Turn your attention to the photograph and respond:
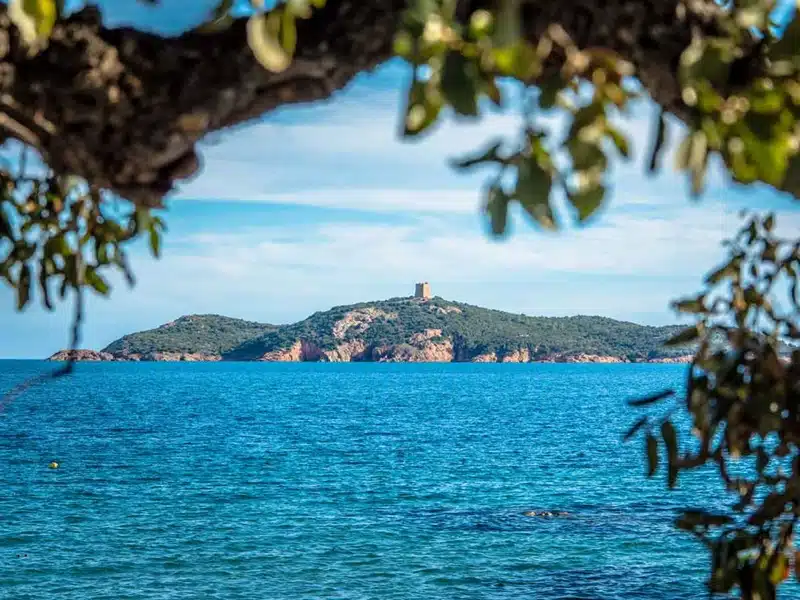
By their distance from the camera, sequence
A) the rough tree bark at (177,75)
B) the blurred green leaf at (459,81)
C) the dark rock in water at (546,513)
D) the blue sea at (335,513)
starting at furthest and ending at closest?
1. the dark rock in water at (546,513)
2. the blue sea at (335,513)
3. the rough tree bark at (177,75)
4. the blurred green leaf at (459,81)

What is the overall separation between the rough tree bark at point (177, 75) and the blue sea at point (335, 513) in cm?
159

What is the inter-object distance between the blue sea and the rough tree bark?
5.22 feet

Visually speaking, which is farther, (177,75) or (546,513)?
(546,513)

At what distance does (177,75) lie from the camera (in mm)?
2047

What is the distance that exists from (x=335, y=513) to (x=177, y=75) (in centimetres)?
3064

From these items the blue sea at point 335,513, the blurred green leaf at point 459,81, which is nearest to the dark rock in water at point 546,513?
the blue sea at point 335,513

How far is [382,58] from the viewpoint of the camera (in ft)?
6.72

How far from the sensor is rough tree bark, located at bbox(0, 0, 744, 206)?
1.94 metres

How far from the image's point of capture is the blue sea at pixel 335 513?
22.1 meters

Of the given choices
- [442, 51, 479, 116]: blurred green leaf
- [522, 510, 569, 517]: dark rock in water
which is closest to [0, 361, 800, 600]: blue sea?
[522, 510, 569, 517]: dark rock in water

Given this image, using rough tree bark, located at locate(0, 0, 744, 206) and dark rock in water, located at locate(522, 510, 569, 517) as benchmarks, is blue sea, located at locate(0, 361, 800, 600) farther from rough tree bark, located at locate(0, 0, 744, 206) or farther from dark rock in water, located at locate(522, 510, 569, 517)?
rough tree bark, located at locate(0, 0, 744, 206)

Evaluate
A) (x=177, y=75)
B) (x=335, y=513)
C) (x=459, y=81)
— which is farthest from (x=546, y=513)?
(x=459, y=81)

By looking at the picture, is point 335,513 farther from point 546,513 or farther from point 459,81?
point 459,81

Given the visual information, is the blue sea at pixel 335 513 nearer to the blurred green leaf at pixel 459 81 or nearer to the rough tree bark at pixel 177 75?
the rough tree bark at pixel 177 75
